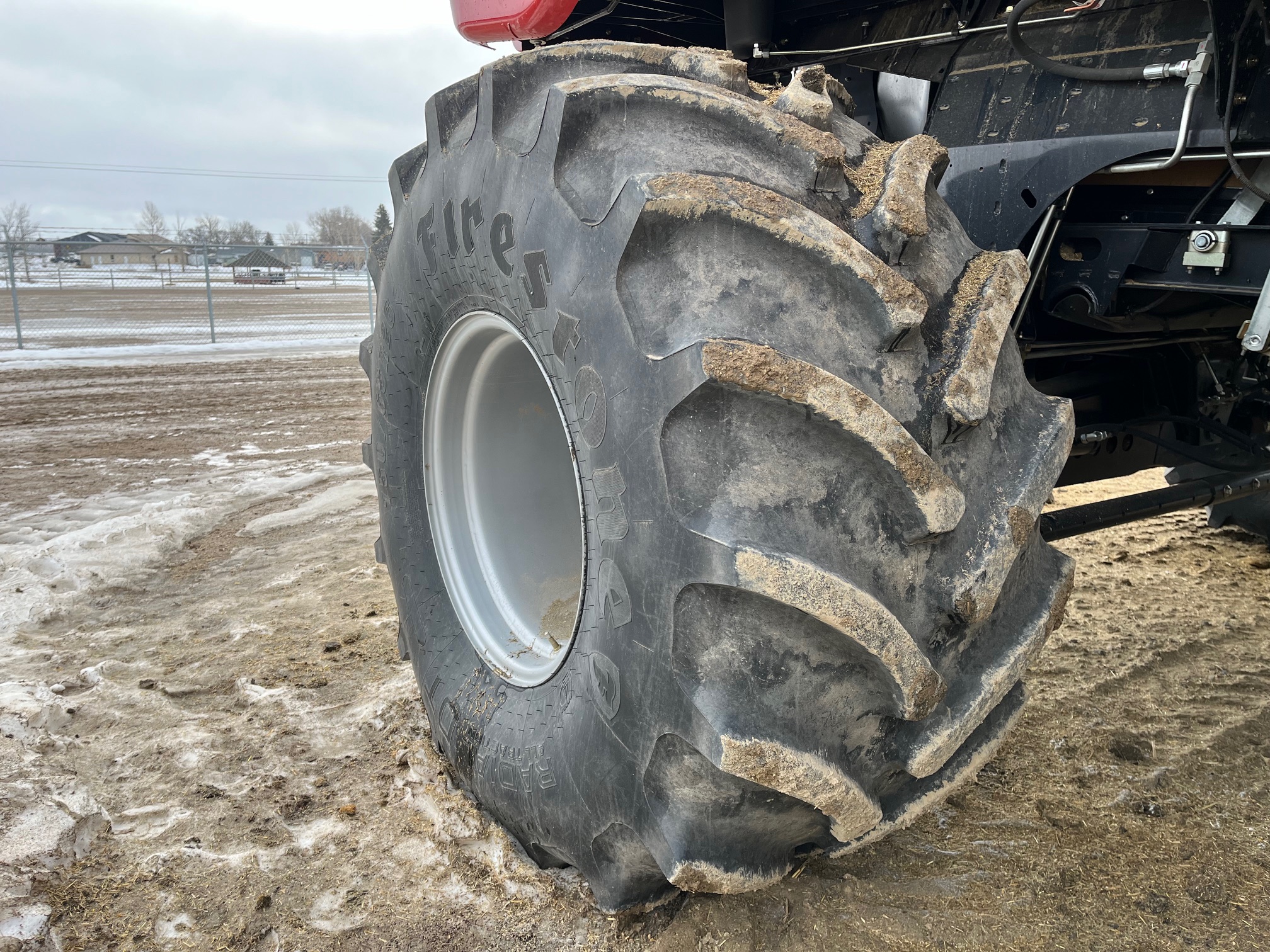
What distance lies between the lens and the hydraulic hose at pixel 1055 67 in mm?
1602

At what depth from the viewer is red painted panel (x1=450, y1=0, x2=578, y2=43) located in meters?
2.01

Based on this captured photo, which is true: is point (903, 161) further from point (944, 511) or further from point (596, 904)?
point (596, 904)

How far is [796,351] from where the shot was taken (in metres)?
1.23

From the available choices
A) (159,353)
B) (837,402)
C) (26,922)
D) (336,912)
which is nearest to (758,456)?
(837,402)

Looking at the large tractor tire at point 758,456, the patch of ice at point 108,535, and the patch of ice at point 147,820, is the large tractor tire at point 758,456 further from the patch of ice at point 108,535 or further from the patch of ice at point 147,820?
the patch of ice at point 108,535

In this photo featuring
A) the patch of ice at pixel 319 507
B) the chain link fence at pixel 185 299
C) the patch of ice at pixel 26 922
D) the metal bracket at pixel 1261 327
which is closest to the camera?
the metal bracket at pixel 1261 327

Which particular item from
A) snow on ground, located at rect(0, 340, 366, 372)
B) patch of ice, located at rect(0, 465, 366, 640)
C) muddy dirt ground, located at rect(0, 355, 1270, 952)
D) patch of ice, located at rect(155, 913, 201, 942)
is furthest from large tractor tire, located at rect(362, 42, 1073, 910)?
snow on ground, located at rect(0, 340, 366, 372)

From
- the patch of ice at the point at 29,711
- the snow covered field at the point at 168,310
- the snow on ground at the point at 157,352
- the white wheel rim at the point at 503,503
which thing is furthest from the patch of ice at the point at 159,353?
the white wheel rim at the point at 503,503

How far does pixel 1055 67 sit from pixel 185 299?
87.1 ft

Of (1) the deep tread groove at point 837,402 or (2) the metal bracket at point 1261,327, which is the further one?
(2) the metal bracket at point 1261,327

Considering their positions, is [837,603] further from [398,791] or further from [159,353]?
[159,353]

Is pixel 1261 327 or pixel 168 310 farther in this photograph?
pixel 168 310

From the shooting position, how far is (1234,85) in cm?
148

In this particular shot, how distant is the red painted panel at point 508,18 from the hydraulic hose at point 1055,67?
2.86 ft
